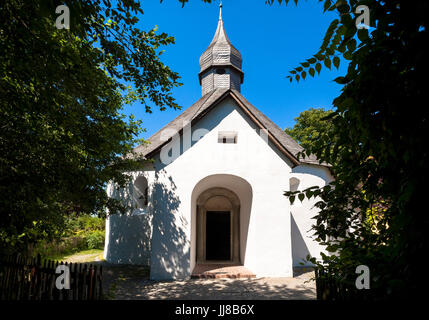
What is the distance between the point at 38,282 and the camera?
505 centimetres

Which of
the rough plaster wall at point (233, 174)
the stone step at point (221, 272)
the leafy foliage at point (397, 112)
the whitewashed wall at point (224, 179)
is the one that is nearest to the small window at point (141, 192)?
the whitewashed wall at point (224, 179)

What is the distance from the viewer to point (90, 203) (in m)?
6.65

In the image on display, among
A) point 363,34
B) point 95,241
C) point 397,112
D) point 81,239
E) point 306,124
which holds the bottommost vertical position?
point 95,241

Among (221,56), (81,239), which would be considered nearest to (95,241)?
(81,239)

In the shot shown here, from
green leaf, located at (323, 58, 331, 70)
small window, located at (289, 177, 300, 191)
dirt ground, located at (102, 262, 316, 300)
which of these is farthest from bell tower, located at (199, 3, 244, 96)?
green leaf, located at (323, 58, 331, 70)

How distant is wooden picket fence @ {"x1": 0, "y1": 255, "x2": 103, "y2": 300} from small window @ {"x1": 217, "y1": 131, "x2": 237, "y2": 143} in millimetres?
7277

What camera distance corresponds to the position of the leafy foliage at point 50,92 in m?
3.51

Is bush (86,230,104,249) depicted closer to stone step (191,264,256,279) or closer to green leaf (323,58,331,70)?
stone step (191,264,256,279)

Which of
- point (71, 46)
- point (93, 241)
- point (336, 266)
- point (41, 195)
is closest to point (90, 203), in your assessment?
point (41, 195)

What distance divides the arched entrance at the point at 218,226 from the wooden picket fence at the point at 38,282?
7691 millimetres

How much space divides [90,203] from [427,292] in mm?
7153

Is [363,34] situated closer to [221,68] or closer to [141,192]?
[141,192]

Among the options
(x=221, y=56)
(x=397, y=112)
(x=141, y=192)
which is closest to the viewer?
(x=397, y=112)

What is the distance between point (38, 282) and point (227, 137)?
8342 mm
